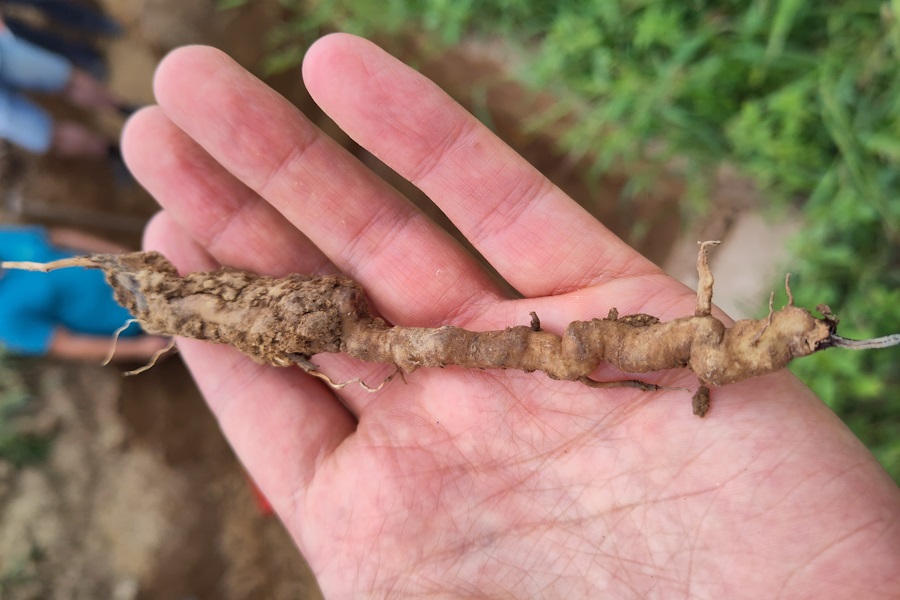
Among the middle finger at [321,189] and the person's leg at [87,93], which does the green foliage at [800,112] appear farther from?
the person's leg at [87,93]

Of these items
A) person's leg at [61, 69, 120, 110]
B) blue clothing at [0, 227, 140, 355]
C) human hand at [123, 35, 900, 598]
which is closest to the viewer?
human hand at [123, 35, 900, 598]

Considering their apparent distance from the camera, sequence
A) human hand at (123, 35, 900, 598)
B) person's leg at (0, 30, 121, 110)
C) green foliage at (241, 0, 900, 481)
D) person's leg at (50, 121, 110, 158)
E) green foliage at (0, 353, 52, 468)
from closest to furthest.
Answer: human hand at (123, 35, 900, 598) < green foliage at (241, 0, 900, 481) < person's leg at (0, 30, 121, 110) < green foliage at (0, 353, 52, 468) < person's leg at (50, 121, 110, 158)

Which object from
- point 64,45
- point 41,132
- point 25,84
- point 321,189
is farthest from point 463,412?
point 64,45

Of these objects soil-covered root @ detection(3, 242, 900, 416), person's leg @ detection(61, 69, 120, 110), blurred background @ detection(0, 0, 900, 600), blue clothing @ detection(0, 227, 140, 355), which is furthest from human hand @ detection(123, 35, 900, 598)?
person's leg @ detection(61, 69, 120, 110)

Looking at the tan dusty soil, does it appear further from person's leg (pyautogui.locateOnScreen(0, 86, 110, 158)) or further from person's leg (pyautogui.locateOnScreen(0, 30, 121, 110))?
person's leg (pyautogui.locateOnScreen(0, 30, 121, 110))

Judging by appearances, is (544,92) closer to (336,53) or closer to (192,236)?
(336,53)

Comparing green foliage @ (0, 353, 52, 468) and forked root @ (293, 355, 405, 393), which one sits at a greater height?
forked root @ (293, 355, 405, 393)

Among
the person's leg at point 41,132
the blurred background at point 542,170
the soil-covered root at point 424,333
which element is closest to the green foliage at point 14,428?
the blurred background at point 542,170
